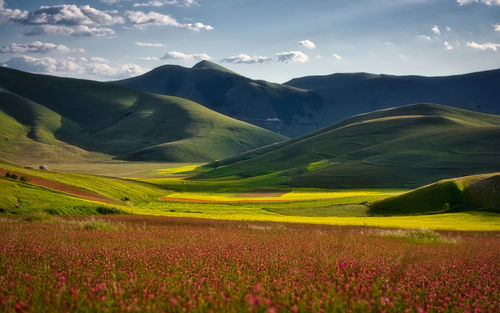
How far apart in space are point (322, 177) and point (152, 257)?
104164 mm

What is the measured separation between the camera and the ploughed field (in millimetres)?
7109

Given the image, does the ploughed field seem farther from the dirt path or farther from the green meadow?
the dirt path

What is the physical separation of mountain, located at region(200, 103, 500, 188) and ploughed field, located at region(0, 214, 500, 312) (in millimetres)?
93404

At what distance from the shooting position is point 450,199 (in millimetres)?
51469

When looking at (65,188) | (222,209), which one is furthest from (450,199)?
(65,188)

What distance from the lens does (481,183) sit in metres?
51.3

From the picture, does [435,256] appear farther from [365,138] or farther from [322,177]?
[365,138]

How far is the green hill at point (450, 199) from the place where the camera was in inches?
1903

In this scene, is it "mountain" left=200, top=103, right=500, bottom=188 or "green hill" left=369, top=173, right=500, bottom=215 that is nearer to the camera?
"green hill" left=369, top=173, right=500, bottom=215

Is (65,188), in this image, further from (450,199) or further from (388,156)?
(388,156)

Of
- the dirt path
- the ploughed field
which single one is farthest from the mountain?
the ploughed field

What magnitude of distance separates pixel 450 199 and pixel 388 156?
81.5 metres

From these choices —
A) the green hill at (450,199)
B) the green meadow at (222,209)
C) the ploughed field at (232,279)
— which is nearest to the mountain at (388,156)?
the green hill at (450,199)

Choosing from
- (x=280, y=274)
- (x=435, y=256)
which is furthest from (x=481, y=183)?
(x=280, y=274)
